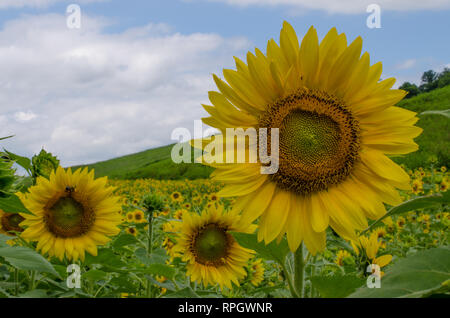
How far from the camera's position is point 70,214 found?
78.2 inches

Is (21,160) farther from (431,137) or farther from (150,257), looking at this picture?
(431,137)

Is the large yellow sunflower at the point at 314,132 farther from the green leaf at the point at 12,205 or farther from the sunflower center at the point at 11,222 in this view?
the sunflower center at the point at 11,222

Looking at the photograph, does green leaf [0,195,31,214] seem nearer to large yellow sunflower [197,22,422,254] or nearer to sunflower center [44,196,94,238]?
large yellow sunflower [197,22,422,254]

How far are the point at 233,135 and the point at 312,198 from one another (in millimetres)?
254

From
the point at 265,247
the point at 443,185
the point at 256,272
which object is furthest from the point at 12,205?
the point at 443,185

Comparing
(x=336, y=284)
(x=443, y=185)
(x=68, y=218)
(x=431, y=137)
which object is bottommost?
(x=336, y=284)

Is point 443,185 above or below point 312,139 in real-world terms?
above

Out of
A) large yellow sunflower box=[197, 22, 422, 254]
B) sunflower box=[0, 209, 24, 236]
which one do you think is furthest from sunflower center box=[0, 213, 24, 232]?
large yellow sunflower box=[197, 22, 422, 254]

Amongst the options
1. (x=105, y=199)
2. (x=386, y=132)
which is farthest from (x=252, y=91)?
(x=105, y=199)

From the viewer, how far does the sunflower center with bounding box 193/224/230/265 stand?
2.14 meters

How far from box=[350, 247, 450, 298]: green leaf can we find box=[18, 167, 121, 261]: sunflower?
1.58 meters

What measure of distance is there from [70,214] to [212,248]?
0.77 meters

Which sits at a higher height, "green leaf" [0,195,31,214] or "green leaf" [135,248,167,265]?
"green leaf" [0,195,31,214]

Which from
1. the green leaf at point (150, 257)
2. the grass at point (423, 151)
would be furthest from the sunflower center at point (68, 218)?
the grass at point (423, 151)
